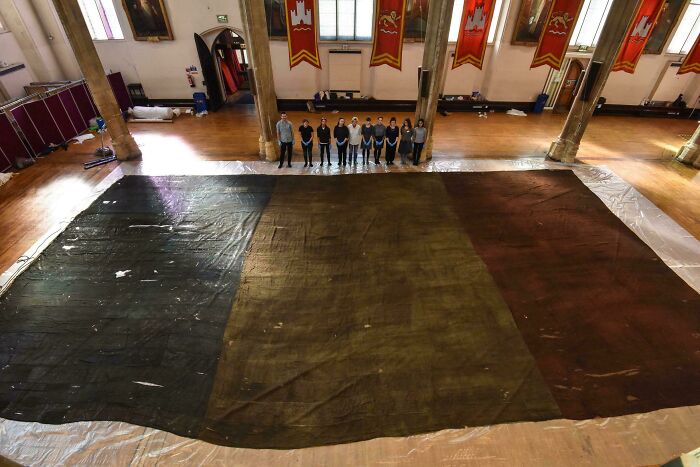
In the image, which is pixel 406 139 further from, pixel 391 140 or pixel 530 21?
pixel 530 21

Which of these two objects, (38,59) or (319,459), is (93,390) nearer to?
(319,459)

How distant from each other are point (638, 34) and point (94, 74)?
14792 mm

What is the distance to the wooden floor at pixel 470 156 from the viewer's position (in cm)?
359

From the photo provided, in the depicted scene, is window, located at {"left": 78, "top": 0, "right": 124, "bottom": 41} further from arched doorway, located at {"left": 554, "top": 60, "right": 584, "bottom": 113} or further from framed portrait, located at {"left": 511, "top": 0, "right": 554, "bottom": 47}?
arched doorway, located at {"left": 554, "top": 60, "right": 584, "bottom": 113}

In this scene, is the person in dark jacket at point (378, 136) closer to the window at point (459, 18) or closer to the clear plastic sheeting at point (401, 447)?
the window at point (459, 18)

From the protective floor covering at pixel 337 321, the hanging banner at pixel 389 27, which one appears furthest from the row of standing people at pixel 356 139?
the protective floor covering at pixel 337 321

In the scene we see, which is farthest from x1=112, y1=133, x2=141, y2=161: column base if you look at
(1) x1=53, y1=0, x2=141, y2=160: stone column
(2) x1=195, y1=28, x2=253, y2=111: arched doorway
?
(2) x1=195, y1=28, x2=253, y2=111: arched doorway

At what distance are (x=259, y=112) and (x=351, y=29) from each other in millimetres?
5857

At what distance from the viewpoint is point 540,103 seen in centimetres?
1333

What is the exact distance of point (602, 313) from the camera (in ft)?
16.6

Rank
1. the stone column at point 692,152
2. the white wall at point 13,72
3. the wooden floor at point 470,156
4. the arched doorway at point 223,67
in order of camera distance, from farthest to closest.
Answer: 1. the arched doorway at point 223,67
2. the white wall at point 13,72
3. the stone column at point 692,152
4. the wooden floor at point 470,156

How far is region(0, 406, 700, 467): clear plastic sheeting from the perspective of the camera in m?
3.46

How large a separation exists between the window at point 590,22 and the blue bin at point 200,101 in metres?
13.4

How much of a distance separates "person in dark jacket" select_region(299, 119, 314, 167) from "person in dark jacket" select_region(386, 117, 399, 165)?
6.23 feet
